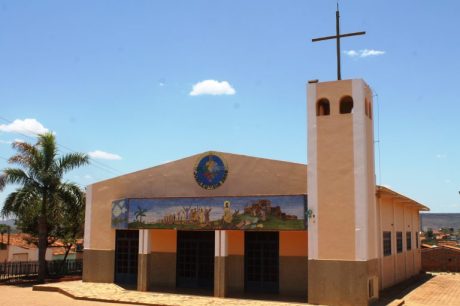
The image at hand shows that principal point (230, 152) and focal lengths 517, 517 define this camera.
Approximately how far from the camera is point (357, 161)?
65.0 feet

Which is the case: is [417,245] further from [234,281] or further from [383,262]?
[234,281]

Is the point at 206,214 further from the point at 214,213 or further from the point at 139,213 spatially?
the point at 139,213

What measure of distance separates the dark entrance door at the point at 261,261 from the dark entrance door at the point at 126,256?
5.97 meters

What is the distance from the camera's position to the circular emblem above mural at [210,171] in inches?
944

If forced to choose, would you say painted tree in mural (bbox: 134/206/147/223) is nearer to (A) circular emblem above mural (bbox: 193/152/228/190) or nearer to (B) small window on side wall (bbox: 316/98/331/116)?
(A) circular emblem above mural (bbox: 193/152/228/190)

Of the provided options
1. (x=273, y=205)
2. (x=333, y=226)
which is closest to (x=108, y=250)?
(x=273, y=205)

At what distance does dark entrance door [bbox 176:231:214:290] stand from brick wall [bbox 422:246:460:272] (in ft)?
68.7

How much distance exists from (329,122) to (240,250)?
743cm

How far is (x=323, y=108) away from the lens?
21.6 meters

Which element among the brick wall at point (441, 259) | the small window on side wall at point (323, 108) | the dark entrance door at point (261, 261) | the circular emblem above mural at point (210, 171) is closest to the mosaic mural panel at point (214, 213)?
the circular emblem above mural at point (210, 171)

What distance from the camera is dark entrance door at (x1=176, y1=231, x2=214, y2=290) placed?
2461 cm

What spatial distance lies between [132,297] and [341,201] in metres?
9.51

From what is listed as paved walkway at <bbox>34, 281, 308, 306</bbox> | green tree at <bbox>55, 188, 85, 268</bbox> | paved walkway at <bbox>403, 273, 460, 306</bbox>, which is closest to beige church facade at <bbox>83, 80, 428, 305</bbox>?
paved walkway at <bbox>34, 281, 308, 306</bbox>

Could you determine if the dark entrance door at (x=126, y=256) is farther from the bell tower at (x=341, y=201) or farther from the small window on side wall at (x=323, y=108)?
the small window on side wall at (x=323, y=108)
